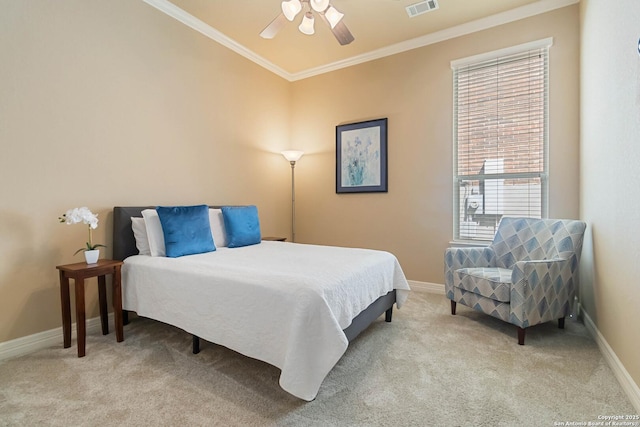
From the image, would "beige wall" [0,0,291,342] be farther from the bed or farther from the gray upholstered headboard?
the bed

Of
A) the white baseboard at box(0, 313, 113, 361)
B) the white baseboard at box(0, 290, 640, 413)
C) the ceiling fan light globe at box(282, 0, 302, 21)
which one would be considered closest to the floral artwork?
the ceiling fan light globe at box(282, 0, 302, 21)

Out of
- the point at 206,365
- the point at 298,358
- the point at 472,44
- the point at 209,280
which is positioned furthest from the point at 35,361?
the point at 472,44

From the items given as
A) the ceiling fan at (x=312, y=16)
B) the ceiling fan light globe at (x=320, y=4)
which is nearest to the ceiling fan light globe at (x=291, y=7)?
the ceiling fan at (x=312, y=16)

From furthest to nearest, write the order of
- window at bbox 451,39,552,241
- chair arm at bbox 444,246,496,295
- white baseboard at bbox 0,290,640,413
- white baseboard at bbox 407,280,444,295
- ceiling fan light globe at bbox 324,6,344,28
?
white baseboard at bbox 407,280,444,295 → window at bbox 451,39,552,241 → chair arm at bbox 444,246,496,295 → ceiling fan light globe at bbox 324,6,344,28 → white baseboard at bbox 0,290,640,413

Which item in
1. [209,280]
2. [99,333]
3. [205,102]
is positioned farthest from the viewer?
[205,102]

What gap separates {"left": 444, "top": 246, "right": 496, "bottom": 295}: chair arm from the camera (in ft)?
9.26

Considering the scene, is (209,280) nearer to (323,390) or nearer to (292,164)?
(323,390)

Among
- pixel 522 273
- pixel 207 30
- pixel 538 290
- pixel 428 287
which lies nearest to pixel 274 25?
pixel 207 30

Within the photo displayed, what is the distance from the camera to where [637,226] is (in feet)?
5.31

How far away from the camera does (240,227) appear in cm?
321

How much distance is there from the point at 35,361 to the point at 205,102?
279cm

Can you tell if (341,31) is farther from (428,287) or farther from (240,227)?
(428,287)

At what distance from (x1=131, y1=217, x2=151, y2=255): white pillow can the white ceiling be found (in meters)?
2.17

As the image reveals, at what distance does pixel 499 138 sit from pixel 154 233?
144 inches
